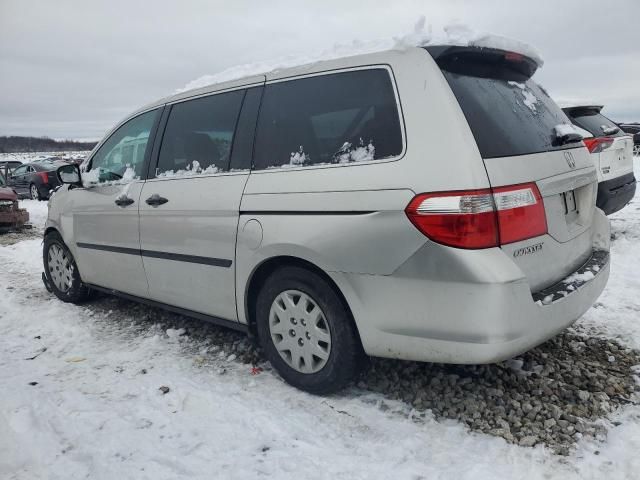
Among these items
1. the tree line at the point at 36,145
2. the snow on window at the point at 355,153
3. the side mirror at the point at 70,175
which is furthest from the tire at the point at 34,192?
the tree line at the point at 36,145

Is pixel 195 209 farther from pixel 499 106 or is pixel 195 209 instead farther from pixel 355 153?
pixel 499 106

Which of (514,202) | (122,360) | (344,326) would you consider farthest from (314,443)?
(122,360)

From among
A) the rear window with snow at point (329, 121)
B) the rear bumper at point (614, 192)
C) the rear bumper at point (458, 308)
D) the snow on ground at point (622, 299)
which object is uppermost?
the rear window with snow at point (329, 121)

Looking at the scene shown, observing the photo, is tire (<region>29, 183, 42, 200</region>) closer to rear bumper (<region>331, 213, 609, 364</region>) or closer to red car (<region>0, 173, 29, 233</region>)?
red car (<region>0, 173, 29, 233</region>)

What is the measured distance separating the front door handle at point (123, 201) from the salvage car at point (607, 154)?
4.87 m

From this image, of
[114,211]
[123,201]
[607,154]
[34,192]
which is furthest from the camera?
[34,192]

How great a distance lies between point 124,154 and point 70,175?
655 mm

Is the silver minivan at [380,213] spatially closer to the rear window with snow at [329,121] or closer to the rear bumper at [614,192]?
the rear window with snow at [329,121]

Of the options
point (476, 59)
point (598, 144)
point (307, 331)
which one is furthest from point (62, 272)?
point (598, 144)

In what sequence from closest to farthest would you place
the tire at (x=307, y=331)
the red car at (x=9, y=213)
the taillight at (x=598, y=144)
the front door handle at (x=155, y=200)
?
the tire at (x=307, y=331) → the front door handle at (x=155, y=200) → the taillight at (x=598, y=144) → the red car at (x=9, y=213)

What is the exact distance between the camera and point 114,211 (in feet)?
13.4

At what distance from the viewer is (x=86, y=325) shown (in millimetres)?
4352

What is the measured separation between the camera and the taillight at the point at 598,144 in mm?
5738

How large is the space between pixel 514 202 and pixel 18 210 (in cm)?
1073
